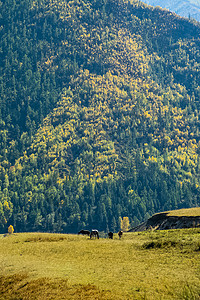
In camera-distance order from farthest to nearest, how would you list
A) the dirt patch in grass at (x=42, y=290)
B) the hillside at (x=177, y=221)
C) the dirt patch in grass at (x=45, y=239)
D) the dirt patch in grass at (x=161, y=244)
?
the hillside at (x=177, y=221) → the dirt patch in grass at (x=45, y=239) → the dirt patch in grass at (x=161, y=244) → the dirt patch in grass at (x=42, y=290)

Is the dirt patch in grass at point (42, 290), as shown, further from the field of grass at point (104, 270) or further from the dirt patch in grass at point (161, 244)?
the dirt patch in grass at point (161, 244)

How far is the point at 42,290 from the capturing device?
37.8m

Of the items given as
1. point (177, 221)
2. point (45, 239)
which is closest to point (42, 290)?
point (45, 239)

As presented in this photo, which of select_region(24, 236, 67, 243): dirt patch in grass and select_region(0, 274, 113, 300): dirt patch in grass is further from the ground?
select_region(24, 236, 67, 243): dirt patch in grass

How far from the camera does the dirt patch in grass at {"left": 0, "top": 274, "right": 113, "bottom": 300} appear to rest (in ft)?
114

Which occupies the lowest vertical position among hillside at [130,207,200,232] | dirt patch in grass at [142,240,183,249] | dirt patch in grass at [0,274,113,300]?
dirt patch in grass at [0,274,113,300]

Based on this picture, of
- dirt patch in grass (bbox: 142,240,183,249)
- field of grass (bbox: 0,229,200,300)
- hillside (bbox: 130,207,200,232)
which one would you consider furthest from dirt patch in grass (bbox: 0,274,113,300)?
hillside (bbox: 130,207,200,232)

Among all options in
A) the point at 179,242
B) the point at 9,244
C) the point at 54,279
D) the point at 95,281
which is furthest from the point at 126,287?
the point at 9,244

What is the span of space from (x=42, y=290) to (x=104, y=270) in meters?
8.36

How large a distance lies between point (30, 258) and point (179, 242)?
955 inches

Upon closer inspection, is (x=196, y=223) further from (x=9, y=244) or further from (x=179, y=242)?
(x=9, y=244)

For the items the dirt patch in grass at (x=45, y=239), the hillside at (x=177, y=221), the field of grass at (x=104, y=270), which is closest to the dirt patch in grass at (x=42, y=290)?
the field of grass at (x=104, y=270)

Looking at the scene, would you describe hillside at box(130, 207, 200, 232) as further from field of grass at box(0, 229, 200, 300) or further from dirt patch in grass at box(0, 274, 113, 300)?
dirt patch in grass at box(0, 274, 113, 300)

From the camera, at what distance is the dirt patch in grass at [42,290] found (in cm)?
3469
